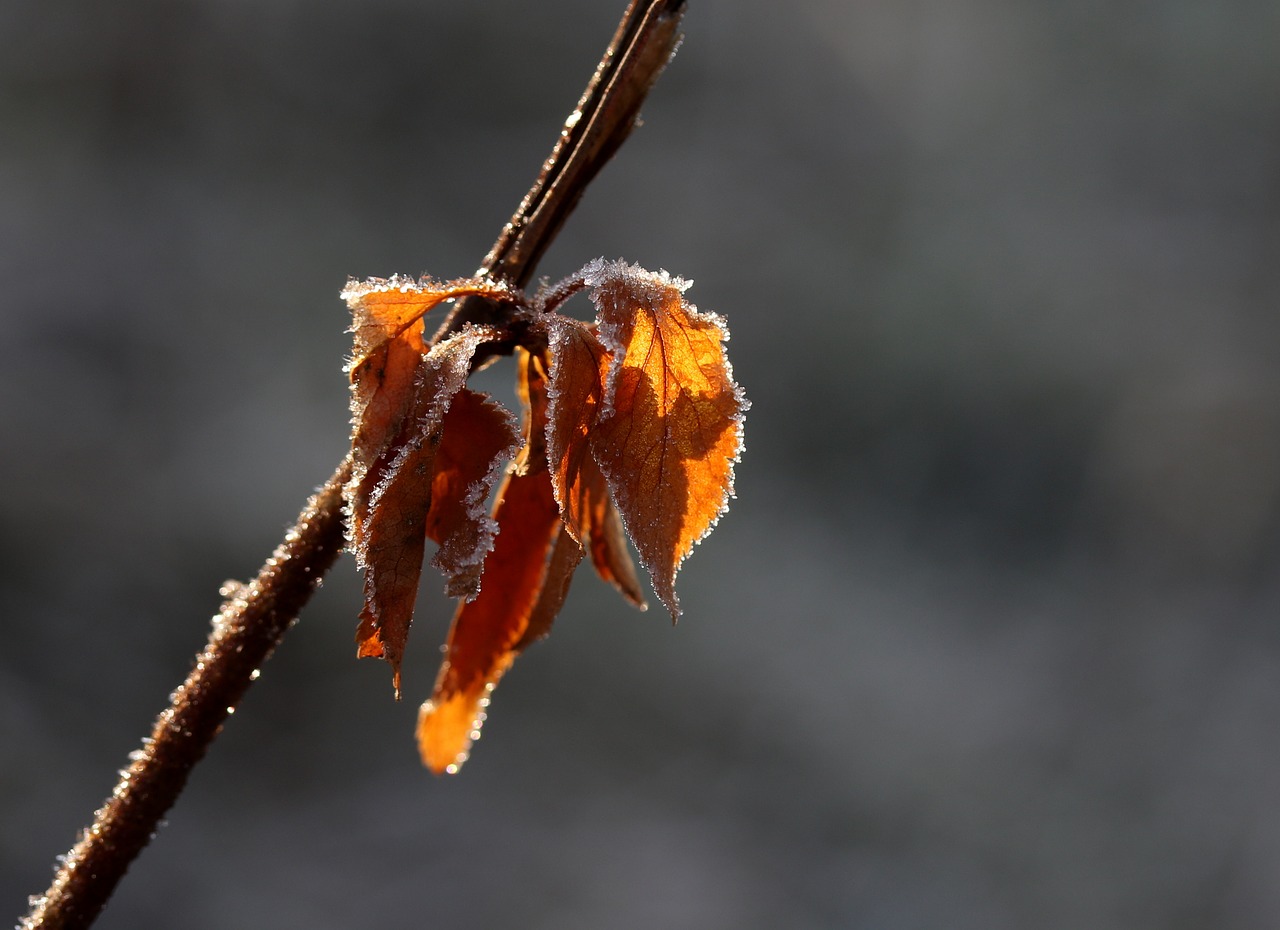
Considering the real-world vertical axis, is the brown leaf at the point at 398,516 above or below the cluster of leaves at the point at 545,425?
below

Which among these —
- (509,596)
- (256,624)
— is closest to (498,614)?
(509,596)

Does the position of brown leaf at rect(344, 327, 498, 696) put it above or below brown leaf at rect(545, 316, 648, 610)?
below

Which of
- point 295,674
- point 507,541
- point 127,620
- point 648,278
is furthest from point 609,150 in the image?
point 127,620

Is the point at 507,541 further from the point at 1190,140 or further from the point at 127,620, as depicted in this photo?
the point at 1190,140

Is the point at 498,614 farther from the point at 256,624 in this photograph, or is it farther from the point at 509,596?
the point at 256,624

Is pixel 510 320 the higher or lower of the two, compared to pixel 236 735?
lower

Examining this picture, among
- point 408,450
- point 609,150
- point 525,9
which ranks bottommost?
point 408,450
